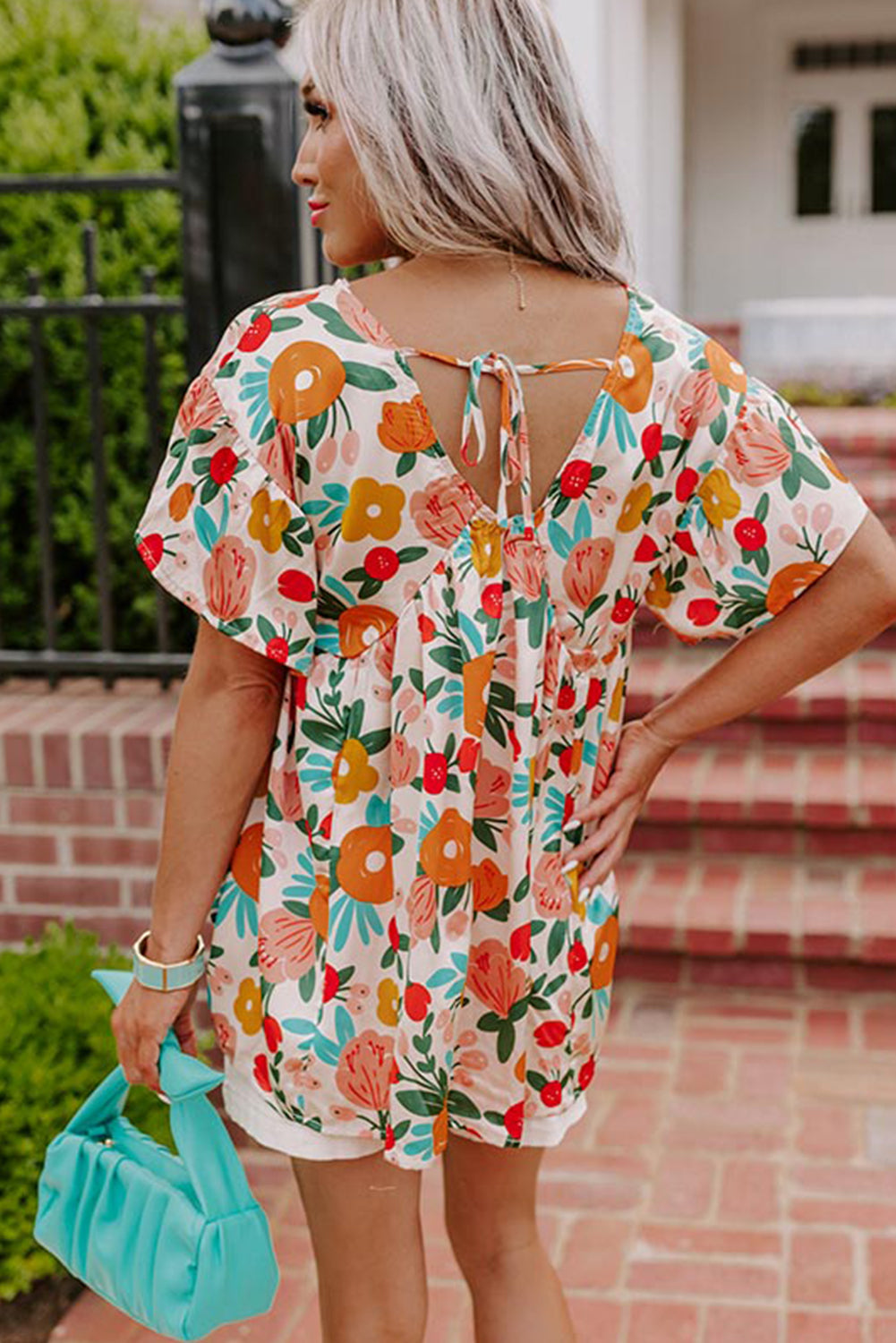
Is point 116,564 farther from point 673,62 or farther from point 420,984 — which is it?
point 673,62

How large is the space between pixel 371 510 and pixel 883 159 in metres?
11.9

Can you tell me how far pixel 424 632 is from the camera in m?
1.63

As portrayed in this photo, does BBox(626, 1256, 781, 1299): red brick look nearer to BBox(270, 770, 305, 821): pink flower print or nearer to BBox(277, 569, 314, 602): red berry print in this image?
BBox(270, 770, 305, 821): pink flower print

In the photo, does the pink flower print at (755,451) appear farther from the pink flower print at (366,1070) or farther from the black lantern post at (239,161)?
the black lantern post at (239,161)

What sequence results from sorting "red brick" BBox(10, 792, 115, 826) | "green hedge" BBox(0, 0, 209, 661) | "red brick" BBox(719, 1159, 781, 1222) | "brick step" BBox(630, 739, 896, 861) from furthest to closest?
1. "brick step" BBox(630, 739, 896, 861)
2. "green hedge" BBox(0, 0, 209, 661)
3. "red brick" BBox(10, 792, 115, 826)
4. "red brick" BBox(719, 1159, 781, 1222)

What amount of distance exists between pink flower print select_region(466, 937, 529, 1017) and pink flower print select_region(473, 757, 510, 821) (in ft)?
0.48

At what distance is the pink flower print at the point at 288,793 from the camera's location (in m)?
1.70

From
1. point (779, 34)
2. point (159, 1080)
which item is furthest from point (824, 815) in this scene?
point (779, 34)

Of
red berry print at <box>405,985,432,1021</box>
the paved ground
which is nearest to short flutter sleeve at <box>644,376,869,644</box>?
red berry print at <box>405,985,432,1021</box>

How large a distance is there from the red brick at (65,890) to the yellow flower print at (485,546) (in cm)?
210

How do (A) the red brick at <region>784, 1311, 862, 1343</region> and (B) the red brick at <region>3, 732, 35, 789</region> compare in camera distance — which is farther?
(B) the red brick at <region>3, 732, 35, 789</region>

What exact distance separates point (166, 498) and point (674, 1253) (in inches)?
74.6

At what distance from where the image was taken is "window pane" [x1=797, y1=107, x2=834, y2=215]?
40.4 ft

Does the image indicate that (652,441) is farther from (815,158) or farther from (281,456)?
(815,158)
